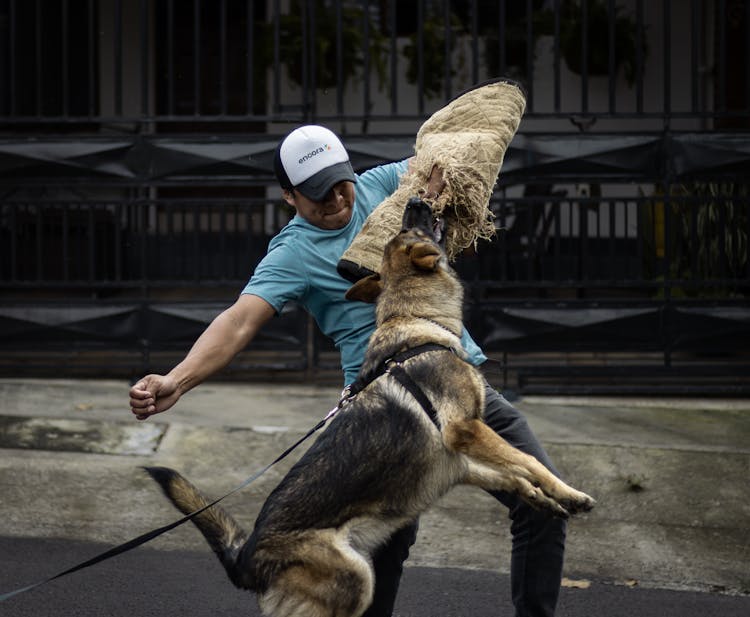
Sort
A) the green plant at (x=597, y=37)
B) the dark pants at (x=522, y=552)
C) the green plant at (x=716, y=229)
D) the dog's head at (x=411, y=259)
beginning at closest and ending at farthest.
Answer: the dog's head at (x=411, y=259) → the dark pants at (x=522, y=552) → the green plant at (x=716, y=229) → the green plant at (x=597, y=37)

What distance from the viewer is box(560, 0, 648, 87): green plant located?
1137cm

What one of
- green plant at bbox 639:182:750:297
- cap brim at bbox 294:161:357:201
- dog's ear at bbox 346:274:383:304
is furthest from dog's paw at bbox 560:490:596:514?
green plant at bbox 639:182:750:297

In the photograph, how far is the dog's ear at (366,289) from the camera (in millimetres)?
4129

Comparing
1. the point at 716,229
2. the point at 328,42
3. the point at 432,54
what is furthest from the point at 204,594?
the point at 432,54

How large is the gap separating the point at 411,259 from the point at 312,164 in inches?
19.1

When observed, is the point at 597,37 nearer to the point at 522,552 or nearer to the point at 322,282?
the point at 322,282

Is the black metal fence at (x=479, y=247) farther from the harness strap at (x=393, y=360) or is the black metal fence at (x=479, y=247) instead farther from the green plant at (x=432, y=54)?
the harness strap at (x=393, y=360)

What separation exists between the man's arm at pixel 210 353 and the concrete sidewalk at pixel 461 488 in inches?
84.9

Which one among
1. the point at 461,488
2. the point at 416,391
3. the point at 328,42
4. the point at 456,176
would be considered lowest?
the point at 461,488

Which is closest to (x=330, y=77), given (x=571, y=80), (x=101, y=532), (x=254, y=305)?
(x=571, y=80)

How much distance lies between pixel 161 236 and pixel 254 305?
201 inches

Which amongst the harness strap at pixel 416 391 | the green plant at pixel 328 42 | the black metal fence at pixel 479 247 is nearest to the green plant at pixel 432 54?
the green plant at pixel 328 42

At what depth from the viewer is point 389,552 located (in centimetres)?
419

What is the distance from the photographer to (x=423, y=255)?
4.04m
